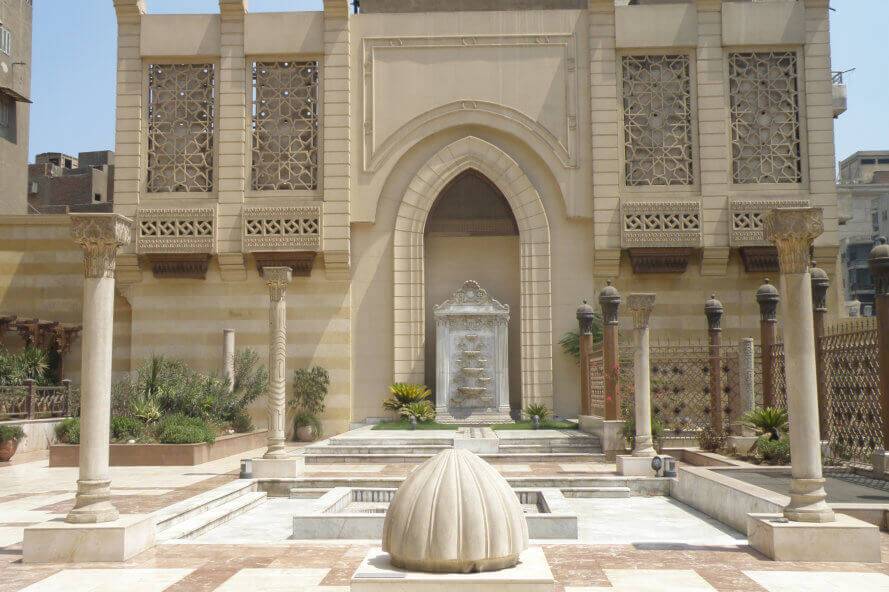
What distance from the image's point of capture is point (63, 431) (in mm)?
17453

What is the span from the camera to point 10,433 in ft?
54.9

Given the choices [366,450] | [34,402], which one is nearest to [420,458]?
[366,450]

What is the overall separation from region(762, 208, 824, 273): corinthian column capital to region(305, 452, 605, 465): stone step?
786 cm

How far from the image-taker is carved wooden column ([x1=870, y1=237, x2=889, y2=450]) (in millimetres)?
10805

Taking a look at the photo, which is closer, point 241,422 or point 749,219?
point 241,422

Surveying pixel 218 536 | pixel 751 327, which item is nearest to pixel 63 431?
pixel 218 536

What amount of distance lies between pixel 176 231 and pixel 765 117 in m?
15.0

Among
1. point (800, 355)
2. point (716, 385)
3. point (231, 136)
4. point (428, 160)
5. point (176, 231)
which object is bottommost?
point (716, 385)

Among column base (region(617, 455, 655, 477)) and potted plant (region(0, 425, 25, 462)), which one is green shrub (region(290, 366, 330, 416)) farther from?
column base (region(617, 455, 655, 477))

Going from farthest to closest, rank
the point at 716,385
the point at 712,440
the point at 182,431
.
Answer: the point at 182,431
the point at 716,385
the point at 712,440

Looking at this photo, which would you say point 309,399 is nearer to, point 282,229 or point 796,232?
point 282,229

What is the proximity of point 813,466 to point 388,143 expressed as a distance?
16.3m

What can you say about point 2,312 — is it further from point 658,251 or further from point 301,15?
point 658,251

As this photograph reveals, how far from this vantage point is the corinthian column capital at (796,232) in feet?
27.2
